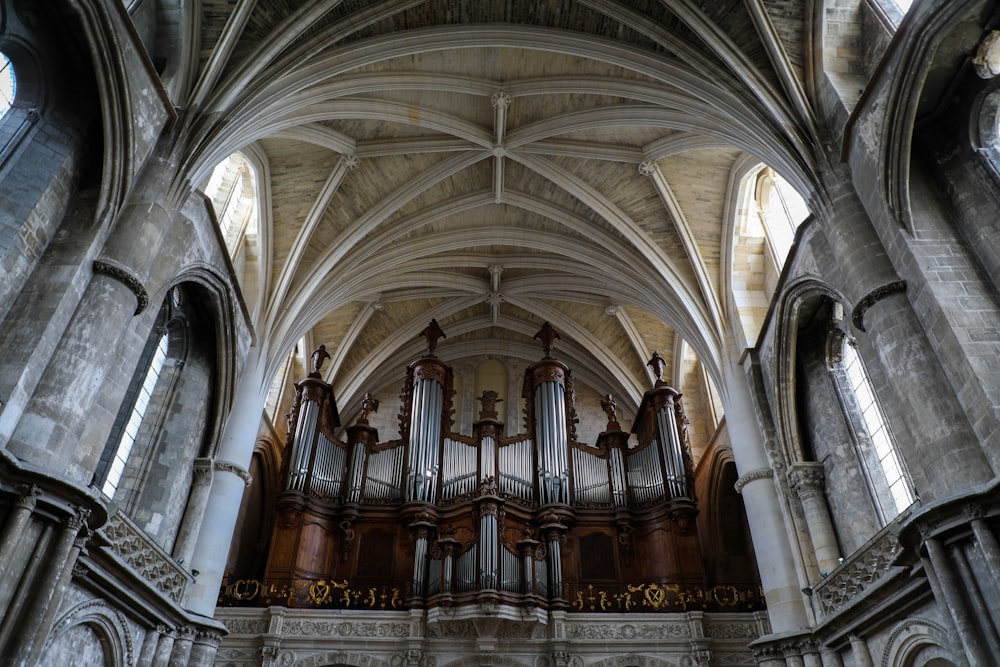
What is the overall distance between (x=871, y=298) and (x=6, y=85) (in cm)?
1095

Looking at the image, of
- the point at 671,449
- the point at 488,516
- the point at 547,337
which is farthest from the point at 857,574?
the point at 547,337

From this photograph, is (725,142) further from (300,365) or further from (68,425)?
(300,365)

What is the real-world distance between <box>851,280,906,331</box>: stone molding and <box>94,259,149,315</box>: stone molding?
8961 mm

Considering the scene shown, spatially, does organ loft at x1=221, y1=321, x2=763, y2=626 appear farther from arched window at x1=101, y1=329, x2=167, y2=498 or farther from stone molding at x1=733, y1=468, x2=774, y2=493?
arched window at x1=101, y1=329, x2=167, y2=498

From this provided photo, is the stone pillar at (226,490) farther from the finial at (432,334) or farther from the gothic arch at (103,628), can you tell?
the finial at (432,334)

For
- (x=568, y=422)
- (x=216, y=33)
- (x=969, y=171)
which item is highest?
(x=216, y=33)

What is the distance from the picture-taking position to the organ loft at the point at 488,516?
14.7 metres

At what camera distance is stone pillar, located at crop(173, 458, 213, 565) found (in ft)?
39.8

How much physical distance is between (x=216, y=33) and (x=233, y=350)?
18.3 feet

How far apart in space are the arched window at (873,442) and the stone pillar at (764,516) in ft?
6.28

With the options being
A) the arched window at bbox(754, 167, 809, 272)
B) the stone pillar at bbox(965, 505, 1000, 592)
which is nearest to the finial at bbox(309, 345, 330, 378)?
the arched window at bbox(754, 167, 809, 272)

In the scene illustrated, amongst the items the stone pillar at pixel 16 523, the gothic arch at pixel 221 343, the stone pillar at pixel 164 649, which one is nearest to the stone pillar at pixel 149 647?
the stone pillar at pixel 164 649

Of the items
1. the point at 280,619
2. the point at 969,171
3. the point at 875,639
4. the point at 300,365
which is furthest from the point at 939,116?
the point at 300,365

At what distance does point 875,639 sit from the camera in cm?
1005
